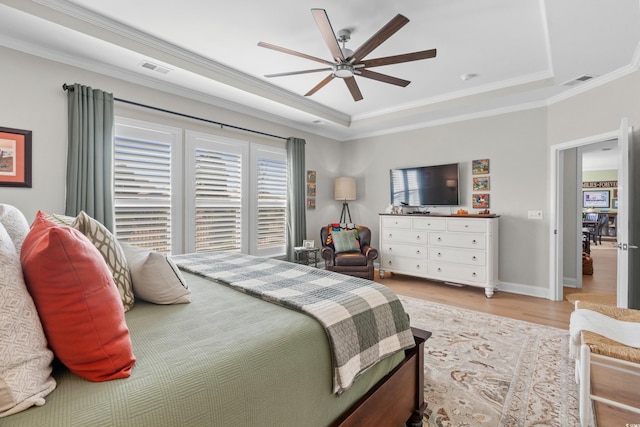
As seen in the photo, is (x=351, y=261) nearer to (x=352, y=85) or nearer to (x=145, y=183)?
(x=352, y=85)

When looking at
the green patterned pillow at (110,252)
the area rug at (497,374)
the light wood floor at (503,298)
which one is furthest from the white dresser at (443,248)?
the green patterned pillow at (110,252)

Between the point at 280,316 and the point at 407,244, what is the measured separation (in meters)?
3.97

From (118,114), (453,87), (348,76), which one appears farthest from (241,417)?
(453,87)

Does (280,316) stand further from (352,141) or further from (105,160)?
(352,141)

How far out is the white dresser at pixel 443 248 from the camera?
165 inches

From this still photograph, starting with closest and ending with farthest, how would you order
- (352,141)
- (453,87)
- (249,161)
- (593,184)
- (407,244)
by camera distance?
(453,87), (249,161), (407,244), (352,141), (593,184)

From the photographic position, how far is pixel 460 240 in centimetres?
439

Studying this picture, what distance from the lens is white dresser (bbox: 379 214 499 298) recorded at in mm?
4199

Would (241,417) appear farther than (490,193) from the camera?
No

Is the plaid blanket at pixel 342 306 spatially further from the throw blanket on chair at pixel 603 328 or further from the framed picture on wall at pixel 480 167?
the framed picture on wall at pixel 480 167

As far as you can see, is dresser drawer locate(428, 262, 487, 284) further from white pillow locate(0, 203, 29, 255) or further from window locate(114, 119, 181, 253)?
white pillow locate(0, 203, 29, 255)

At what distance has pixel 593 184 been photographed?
38.5 feet

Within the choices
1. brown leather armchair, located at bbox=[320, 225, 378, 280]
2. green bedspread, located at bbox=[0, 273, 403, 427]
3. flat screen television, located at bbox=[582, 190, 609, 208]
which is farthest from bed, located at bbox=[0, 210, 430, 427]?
flat screen television, located at bbox=[582, 190, 609, 208]

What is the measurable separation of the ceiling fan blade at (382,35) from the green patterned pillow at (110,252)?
208cm
